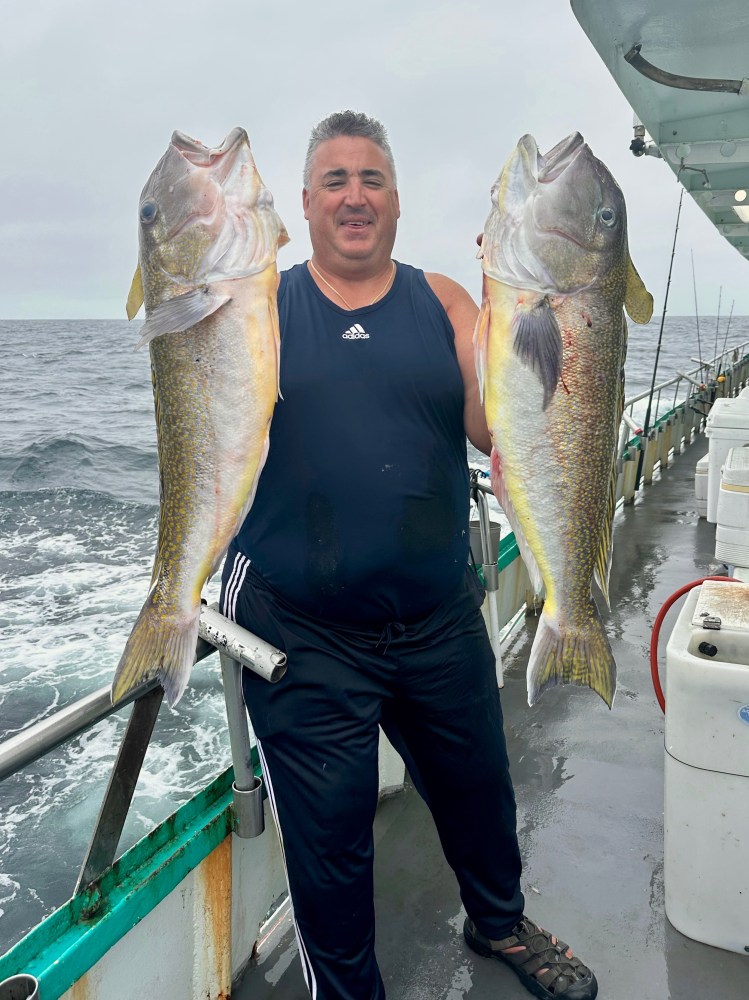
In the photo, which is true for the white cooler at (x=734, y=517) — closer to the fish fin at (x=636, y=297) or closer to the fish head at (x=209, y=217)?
the fish fin at (x=636, y=297)

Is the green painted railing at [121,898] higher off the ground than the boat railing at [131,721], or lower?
lower

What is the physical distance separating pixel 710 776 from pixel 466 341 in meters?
1.44

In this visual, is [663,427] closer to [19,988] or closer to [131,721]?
[131,721]

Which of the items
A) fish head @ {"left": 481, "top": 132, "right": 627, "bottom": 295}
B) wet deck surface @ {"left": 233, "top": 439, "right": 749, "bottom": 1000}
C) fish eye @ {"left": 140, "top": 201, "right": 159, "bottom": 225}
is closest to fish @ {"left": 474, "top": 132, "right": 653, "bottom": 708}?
fish head @ {"left": 481, "top": 132, "right": 627, "bottom": 295}

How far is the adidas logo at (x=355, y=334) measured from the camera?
1.92 meters

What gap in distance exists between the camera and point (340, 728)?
1944 mm

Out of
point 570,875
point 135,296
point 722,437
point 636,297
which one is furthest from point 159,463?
point 722,437

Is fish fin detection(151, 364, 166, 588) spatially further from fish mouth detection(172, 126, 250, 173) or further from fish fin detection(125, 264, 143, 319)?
fish mouth detection(172, 126, 250, 173)

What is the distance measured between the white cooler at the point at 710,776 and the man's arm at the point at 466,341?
0.92 meters

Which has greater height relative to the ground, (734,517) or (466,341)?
(466,341)

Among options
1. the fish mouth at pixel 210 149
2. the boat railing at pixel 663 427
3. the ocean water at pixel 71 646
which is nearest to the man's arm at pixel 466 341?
the fish mouth at pixel 210 149

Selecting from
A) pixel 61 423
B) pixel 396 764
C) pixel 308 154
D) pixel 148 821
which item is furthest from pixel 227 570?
pixel 61 423

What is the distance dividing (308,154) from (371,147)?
0.18 metres

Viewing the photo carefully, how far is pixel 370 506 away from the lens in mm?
1903
